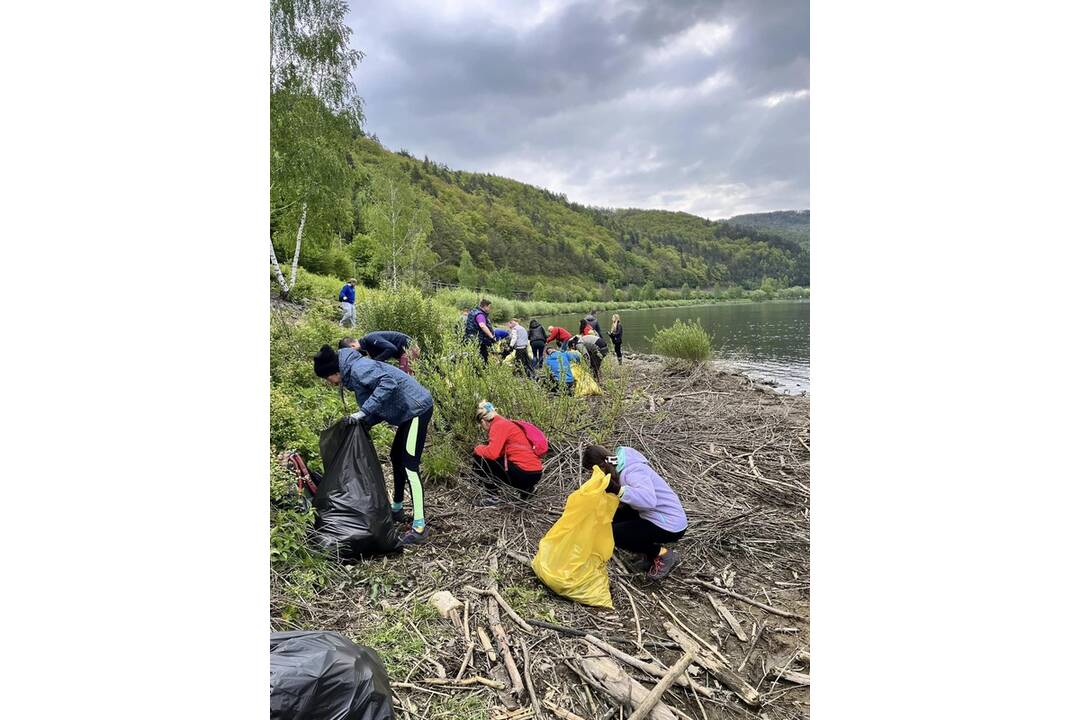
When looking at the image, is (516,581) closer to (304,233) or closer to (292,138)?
(292,138)

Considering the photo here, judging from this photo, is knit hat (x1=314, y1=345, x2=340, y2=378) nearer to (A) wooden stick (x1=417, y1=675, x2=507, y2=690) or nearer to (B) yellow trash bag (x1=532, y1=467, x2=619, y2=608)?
(B) yellow trash bag (x1=532, y1=467, x2=619, y2=608)

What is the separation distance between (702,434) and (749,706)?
128 inches

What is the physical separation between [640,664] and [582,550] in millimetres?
594

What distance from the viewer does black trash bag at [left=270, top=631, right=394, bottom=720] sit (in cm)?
115

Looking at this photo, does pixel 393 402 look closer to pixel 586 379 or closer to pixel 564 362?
pixel 564 362

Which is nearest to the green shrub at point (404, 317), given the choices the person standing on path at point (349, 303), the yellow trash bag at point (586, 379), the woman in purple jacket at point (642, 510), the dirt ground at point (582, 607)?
the person standing on path at point (349, 303)

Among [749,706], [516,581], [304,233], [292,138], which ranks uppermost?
[292,138]

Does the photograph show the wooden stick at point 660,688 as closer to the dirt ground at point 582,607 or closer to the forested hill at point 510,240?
the dirt ground at point 582,607

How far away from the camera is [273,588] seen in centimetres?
220

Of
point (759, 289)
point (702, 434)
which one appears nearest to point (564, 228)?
point (759, 289)

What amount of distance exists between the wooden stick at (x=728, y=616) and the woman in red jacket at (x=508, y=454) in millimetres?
1369

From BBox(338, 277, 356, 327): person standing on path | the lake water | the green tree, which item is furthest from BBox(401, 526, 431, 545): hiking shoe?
the green tree

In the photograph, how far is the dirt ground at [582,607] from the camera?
1880 mm

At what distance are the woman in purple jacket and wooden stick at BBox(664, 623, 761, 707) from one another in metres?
0.55
